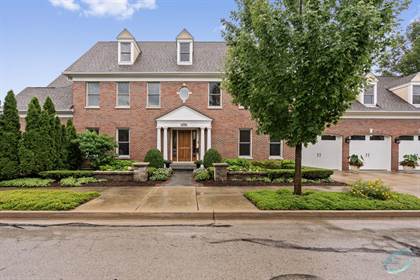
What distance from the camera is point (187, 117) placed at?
1683cm

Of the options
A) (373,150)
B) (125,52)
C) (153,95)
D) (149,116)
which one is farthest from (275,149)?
(125,52)

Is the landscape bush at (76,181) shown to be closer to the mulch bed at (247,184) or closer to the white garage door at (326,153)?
the mulch bed at (247,184)

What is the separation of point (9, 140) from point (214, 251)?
10.8 m

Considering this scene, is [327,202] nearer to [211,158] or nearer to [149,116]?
[211,158]

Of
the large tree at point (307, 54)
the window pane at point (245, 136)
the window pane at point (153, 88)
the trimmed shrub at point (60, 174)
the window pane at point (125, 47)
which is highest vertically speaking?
the window pane at point (125, 47)

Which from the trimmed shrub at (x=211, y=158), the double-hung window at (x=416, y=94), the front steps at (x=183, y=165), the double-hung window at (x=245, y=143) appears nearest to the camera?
the trimmed shrub at (x=211, y=158)

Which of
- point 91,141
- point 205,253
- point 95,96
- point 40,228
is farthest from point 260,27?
point 95,96

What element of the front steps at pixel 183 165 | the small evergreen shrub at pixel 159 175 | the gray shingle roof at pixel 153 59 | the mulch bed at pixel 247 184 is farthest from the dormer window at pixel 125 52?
the mulch bed at pixel 247 184

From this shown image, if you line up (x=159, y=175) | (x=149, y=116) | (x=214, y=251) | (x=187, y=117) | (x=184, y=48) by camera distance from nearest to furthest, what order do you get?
(x=214, y=251), (x=159, y=175), (x=187, y=117), (x=149, y=116), (x=184, y=48)

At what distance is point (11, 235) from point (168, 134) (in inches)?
488

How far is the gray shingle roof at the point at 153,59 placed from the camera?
1742 cm

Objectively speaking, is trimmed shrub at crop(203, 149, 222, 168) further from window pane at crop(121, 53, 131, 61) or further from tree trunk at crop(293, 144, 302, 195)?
window pane at crop(121, 53, 131, 61)

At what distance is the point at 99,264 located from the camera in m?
4.02

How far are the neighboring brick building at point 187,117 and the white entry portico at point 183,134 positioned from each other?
6 cm
